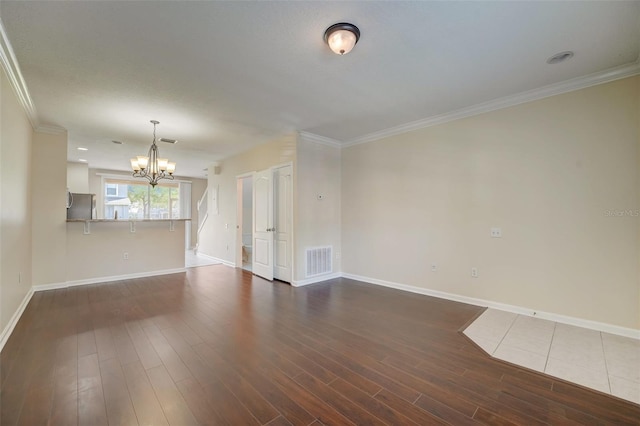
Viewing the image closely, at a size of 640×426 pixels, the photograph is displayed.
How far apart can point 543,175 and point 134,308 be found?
541 centimetres

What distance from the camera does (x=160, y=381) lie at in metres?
2.02

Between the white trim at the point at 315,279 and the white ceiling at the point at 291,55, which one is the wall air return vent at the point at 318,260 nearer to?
the white trim at the point at 315,279

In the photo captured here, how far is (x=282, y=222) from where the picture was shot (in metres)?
5.20

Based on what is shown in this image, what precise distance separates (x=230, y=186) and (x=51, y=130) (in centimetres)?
324

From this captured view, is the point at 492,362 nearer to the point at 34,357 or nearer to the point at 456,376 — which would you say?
the point at 456,376

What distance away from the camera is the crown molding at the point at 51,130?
4351 mm

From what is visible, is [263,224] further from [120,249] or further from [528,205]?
[528,205]

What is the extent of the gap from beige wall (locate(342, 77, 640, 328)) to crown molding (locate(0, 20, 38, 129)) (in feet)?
14.9

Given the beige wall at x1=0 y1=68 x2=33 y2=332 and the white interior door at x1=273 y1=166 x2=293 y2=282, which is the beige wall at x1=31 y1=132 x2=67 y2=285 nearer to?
the beige wall at x1=0 y1=68 x2=33 y2=332

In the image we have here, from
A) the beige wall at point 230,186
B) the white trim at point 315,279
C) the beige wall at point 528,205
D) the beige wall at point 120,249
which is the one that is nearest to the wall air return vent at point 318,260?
the white trim at point 315,279

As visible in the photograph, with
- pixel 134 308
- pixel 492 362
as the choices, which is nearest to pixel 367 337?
pixel 492 362

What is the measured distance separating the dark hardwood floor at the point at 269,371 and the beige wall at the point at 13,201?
0.40 metres

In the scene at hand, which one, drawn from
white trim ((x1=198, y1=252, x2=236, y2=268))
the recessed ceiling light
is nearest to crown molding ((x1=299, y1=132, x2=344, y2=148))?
the recessed ceiling light

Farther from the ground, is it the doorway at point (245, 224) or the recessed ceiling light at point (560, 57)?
the recessed ceiling light at point (560, 57)
